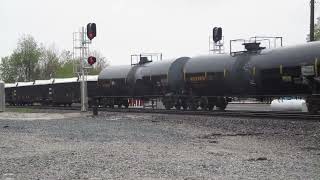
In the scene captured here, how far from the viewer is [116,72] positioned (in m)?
35.7

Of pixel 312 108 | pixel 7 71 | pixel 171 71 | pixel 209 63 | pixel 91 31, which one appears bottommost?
pixel 312 108

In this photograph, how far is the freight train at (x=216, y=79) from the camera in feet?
72.0

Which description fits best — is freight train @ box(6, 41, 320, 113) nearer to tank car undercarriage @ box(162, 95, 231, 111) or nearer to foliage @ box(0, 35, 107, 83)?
tank car undercarriage @ box(162, 95, 231, 111)

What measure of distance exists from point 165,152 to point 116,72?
2470 centimetres

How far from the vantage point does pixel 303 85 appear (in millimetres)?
21984

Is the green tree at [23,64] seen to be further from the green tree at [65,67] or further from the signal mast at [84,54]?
the signal mast at [84,54]

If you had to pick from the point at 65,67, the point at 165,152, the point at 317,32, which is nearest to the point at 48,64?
the point at 65,67

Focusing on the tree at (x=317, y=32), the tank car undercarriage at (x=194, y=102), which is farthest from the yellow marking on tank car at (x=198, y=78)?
the tree at (x=317, y=32)

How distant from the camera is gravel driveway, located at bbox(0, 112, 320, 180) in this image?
864cm

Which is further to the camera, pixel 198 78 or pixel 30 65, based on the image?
pixel 30 65

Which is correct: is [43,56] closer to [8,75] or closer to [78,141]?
[8,75]

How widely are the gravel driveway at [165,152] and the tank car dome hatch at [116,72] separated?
53.1 ft

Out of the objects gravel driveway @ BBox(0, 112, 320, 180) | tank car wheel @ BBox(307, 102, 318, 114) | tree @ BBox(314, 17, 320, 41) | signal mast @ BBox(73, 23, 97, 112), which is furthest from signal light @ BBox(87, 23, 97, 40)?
tree @ BBox(314, 17, 320, 41)

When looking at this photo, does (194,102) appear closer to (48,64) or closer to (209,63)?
(209,63)
